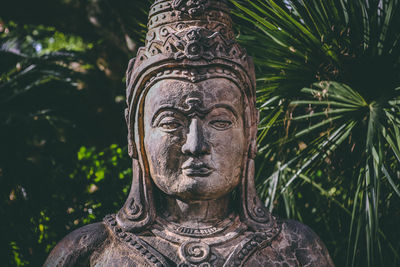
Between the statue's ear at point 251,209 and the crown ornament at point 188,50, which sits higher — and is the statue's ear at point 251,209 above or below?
below

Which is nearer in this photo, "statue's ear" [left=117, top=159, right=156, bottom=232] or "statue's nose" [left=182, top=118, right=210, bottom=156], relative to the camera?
"statue's nose" [left=182, top=118, right=210, bottom=156]

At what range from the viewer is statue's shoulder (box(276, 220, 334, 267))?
2744 mm

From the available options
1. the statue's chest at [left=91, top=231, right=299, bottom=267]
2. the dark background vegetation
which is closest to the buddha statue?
the statue's chest at [left=91, top=231, right=299, bottom=267]

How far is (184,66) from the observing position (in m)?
2.80

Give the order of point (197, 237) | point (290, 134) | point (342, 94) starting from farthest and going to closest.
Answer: point (290, 134) → point (342, 94) → point (197, 237)

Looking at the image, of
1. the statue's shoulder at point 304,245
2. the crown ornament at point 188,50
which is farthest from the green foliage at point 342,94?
the crown ornament at point 188,50

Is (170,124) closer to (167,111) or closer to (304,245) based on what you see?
(167,111)

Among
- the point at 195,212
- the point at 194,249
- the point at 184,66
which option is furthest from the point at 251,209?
the point at 184,66

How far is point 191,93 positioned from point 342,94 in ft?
6.67

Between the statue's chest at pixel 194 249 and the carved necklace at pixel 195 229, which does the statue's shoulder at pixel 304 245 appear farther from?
the carved necklace at pixel 195 229

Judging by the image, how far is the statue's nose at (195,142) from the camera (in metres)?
2.64

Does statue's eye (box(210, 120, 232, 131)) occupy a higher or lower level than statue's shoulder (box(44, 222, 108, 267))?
higher

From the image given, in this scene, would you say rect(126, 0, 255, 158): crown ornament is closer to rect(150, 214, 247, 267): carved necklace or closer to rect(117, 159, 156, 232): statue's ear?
rect(117, 159, 156, 232): statue's ear

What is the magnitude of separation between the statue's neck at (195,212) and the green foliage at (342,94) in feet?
4.98
